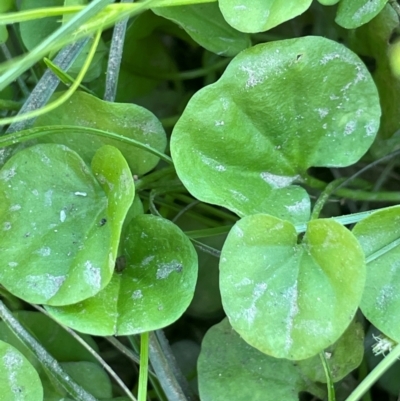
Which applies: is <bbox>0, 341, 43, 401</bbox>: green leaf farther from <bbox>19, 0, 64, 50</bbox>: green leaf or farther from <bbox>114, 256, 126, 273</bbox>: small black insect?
<bbox>19, 0, 64, 50</bbox>: green leaf

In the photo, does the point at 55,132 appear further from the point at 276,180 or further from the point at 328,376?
the point at 328,376

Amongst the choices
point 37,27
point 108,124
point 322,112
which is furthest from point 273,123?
point 37,27

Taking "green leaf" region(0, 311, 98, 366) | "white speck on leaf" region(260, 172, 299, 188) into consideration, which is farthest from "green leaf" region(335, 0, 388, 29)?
"green leaf" region(0, 311, 98, 366)

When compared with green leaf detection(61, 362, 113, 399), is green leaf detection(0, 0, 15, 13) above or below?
above

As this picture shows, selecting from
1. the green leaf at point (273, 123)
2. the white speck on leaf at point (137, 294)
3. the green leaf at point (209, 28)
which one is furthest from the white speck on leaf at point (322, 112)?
the white speck on leaf at point (137, 294)

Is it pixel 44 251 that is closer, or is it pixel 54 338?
pixel 44 251

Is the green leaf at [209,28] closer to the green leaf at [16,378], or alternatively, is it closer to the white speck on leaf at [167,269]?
the white speck on leaf at [167,269]
